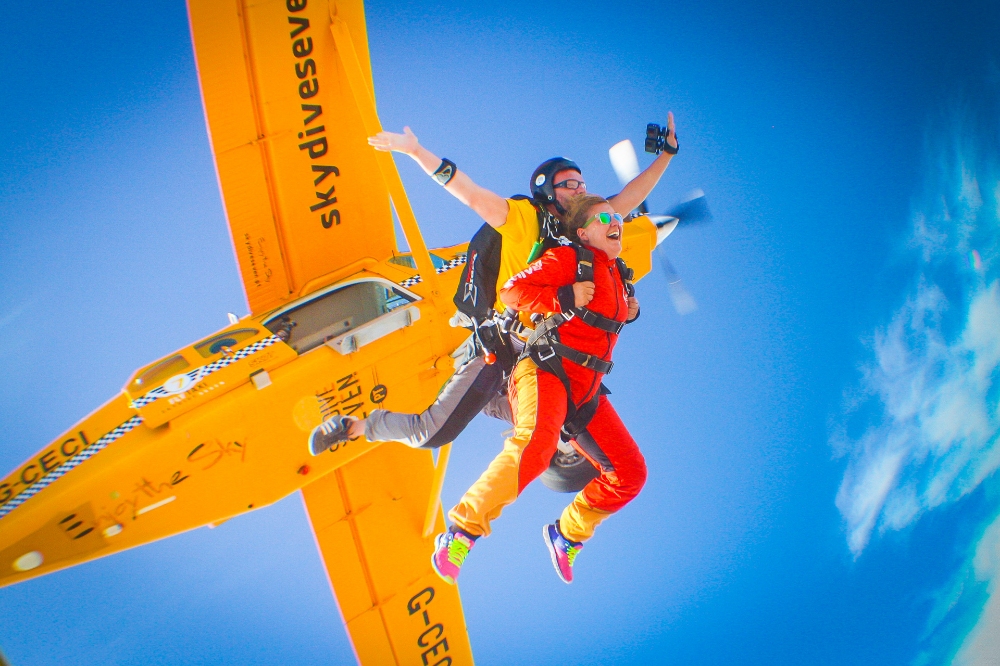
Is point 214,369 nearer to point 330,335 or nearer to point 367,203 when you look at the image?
point 330,335

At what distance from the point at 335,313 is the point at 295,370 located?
59cm

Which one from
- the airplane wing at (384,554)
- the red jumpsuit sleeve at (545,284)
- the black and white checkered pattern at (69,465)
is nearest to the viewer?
the red jumpsuit sleeve at (545,284)

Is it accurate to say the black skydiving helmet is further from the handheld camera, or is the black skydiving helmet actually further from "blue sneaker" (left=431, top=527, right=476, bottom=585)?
"blue sneaker" (left=431, top=527, right=476, bottom=585)

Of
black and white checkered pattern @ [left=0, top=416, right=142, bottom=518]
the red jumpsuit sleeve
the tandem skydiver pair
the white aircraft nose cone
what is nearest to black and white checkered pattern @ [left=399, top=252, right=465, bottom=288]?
the tandem skydiver pair

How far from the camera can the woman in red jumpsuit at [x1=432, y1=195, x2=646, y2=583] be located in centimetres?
246

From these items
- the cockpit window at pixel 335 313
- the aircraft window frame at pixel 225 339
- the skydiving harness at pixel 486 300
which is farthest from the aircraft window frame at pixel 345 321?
the skydiving harness at pixel 486 300

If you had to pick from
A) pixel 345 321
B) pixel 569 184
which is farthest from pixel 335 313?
pixel 569 184

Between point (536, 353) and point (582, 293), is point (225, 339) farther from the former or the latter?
point (582, 293)

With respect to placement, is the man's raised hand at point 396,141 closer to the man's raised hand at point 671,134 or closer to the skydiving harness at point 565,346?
the skydiving harness at point 565,346

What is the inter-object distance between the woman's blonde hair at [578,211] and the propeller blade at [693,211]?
1.40m

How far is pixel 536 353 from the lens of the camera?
2.72 metres

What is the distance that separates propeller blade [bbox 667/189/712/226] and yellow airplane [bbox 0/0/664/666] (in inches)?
5.2

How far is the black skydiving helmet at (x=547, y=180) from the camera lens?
2.96 m

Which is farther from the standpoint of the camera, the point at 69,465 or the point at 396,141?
the point at 69,465
